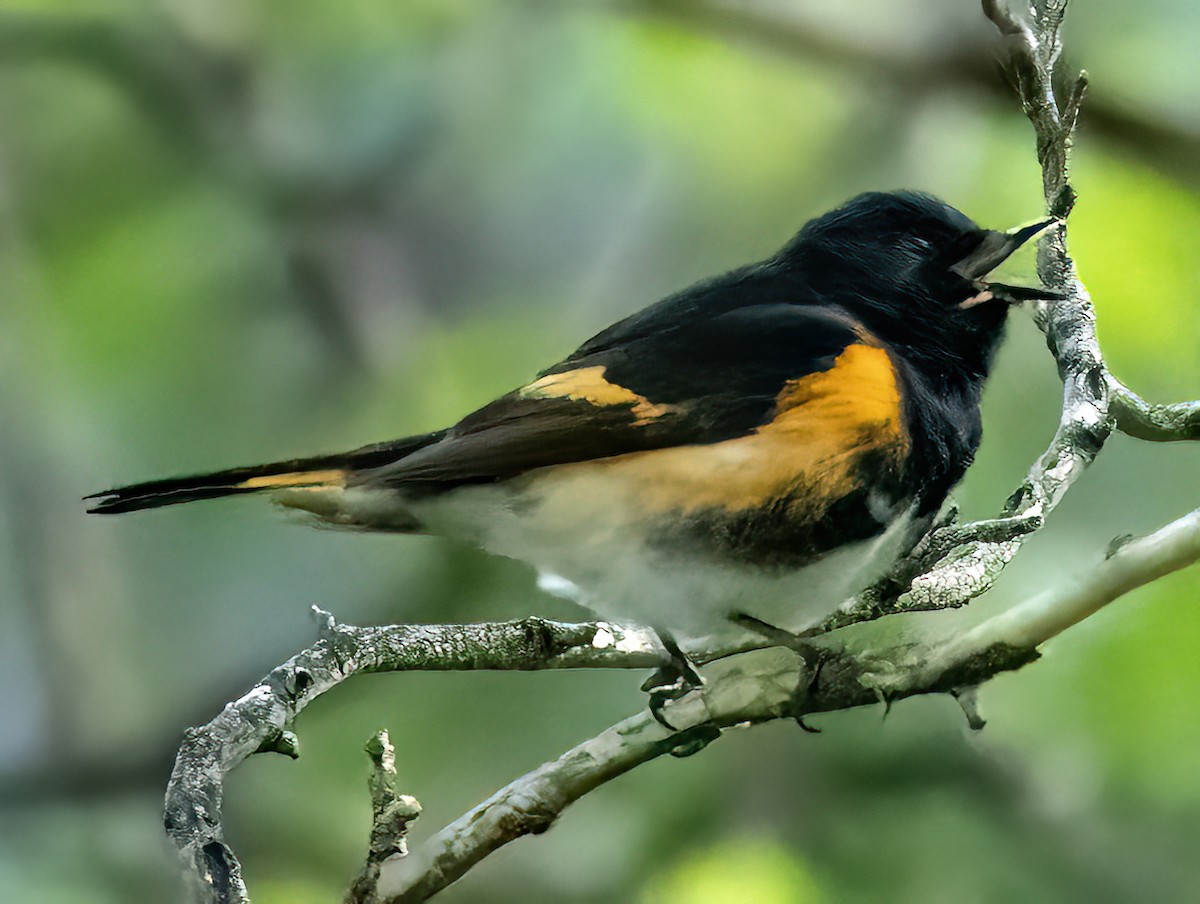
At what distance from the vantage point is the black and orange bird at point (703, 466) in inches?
26.7

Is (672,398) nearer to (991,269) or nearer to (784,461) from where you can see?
(784,461)

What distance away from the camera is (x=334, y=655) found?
0.68 meters

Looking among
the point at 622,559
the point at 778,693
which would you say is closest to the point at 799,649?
the point at 778,693

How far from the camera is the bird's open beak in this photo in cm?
77

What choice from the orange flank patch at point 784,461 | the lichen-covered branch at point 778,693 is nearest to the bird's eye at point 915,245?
the orange flank patch at point 784,461

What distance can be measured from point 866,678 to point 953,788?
0.13m

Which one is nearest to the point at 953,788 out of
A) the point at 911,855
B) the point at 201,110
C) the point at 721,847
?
the point at 911,855

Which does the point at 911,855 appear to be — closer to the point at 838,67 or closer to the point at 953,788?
the point at 953,788

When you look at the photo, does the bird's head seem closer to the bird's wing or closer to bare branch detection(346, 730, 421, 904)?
the bird's wing

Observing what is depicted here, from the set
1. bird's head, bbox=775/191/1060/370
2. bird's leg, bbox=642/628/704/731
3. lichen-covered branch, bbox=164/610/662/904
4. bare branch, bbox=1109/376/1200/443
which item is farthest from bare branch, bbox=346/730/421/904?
bare branch, bbox=1109/376/1200/443

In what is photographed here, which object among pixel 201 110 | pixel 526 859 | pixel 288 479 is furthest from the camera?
pixel 201 110

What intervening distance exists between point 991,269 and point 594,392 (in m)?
0.30

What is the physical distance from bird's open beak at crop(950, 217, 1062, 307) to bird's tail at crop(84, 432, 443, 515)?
1.25 ft

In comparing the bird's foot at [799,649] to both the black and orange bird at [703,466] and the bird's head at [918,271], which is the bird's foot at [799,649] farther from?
the bird's head at [918,271]
